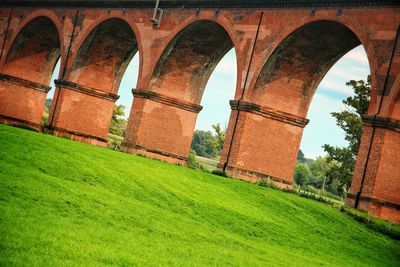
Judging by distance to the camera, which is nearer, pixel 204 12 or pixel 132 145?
pixel 204 12

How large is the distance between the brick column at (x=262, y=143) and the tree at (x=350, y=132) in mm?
8393

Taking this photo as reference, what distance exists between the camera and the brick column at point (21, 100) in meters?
27.4

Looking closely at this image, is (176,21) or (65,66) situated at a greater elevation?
(176,21)

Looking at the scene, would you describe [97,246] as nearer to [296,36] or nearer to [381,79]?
[381,79]

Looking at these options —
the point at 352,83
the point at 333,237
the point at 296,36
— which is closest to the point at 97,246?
the point at 333,237

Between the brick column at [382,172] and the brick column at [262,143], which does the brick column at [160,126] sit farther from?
the brick column at [382,172]

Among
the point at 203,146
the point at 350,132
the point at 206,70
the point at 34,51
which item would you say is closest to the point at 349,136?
the point at 350,132

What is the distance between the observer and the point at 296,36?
55.6ft

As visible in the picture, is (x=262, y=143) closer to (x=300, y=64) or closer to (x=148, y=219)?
(x=300, y=64)

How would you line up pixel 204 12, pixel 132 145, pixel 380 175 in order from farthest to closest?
pixel 132 145, pixel 204 12, pixel 380 175

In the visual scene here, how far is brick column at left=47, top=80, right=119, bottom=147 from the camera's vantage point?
Answer: 78.5ft

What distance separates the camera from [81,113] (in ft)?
79.9

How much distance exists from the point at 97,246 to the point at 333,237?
6.71 meters

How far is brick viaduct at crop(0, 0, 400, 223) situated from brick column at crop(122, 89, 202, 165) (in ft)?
0.14
